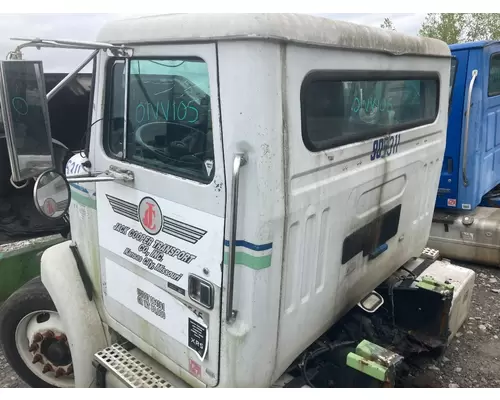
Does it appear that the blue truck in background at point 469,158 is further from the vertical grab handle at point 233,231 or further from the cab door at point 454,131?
the vertical grab handle at point 233,231

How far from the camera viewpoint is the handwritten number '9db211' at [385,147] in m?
2.45

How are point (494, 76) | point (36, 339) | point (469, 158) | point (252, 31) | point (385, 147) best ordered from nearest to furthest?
point (252, 31) < point (385, 147) < point (36, 339) < point (469, 158) < point (494, 76)

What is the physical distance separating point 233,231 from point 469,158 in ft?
13.2

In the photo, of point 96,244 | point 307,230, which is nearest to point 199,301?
point 307,230

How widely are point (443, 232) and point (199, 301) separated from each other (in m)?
3.94

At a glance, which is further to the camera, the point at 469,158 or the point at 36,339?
the point at 469,158

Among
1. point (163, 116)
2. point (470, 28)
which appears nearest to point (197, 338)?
point (163, 116)

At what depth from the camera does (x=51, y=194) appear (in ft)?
6.09

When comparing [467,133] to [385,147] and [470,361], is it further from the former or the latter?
[385,147]

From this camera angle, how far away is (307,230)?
209 centimetres

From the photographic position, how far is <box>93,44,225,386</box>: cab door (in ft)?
6.33

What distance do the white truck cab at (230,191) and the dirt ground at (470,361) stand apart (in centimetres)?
77

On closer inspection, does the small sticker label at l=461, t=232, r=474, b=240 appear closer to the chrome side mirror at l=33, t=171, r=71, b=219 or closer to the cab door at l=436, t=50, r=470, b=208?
the cab door at l=436, t=50, r=470, b=208

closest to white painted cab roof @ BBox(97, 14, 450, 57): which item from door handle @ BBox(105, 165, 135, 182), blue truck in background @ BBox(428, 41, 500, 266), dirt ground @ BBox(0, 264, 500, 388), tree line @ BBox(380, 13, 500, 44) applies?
door handle @ BBox(105, 165, 135, 182)
